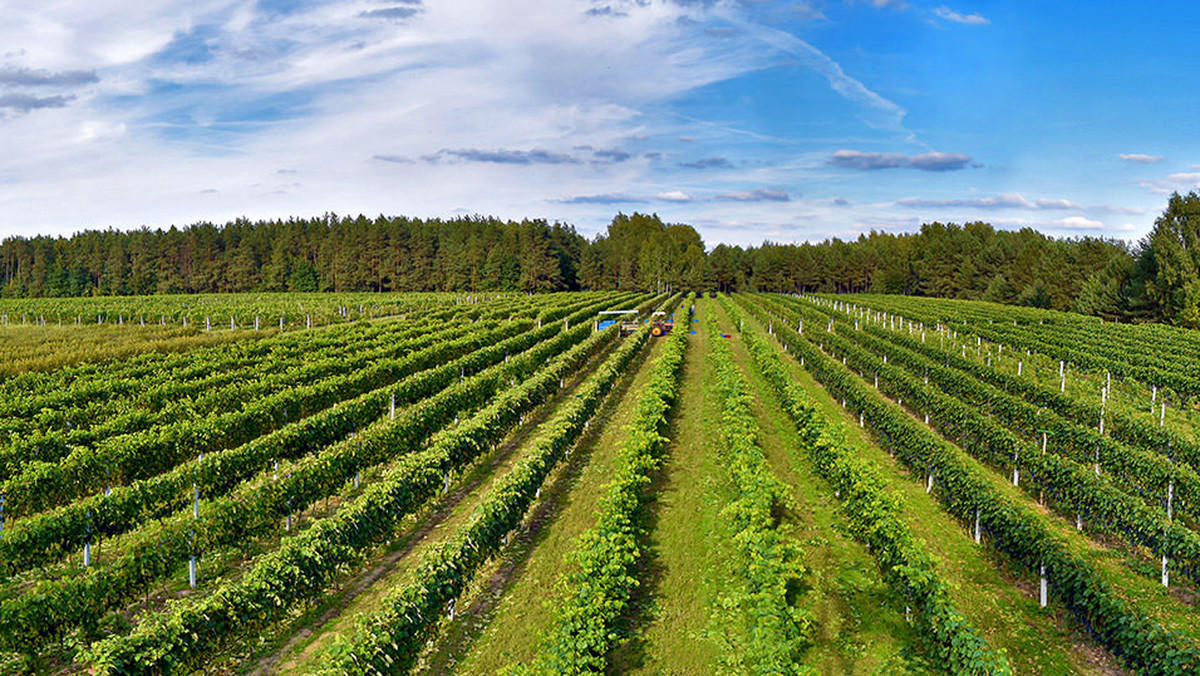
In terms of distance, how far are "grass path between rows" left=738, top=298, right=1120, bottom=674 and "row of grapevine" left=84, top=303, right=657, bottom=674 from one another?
10.3m

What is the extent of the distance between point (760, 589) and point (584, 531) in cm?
488

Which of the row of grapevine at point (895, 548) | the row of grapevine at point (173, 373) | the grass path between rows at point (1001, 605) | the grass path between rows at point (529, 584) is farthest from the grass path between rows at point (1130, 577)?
the row of grapevine at point (173, 373)

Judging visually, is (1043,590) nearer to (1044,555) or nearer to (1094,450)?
(1044,555)

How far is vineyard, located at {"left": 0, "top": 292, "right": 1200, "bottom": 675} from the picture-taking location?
10094 mm

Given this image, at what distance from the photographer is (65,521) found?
1305 cm

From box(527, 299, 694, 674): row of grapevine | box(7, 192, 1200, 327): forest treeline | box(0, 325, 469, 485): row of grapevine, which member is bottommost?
box(527, 299, 694, 674): row of grapevine

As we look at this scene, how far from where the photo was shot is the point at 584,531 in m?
15.0

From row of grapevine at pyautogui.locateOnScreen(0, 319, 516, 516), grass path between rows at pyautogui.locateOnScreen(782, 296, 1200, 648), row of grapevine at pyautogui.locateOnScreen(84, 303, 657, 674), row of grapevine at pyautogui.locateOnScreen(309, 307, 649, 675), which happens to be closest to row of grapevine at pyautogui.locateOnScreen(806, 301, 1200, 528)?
grass path between rows at pyautogui.locateOnScreen(782, 296, 1200, 648)

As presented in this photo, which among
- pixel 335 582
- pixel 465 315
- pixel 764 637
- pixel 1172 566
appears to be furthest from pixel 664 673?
pixel 465 315

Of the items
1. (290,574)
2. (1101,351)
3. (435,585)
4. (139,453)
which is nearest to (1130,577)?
(435,585)

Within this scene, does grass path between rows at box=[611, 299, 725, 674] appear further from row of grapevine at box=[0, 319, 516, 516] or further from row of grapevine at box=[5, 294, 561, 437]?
row of grapevine at box=[5, 294, 561, 437]

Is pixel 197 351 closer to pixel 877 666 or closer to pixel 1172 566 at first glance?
pixel 877 666

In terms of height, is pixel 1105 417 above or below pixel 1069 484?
above

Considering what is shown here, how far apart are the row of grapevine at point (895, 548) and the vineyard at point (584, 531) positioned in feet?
0.22
